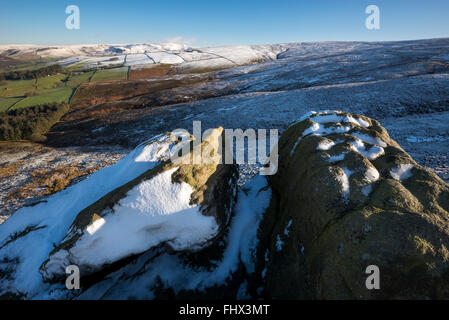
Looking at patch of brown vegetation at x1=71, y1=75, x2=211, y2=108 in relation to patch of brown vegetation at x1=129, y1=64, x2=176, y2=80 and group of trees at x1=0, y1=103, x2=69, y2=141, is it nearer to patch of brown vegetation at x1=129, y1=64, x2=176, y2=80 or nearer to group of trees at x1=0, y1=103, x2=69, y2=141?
group of trees at x1=0, y1=103, x2=69, y2=141

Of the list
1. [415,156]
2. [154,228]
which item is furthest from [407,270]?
[415,156]

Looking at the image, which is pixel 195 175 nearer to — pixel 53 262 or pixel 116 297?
pixel 116 297

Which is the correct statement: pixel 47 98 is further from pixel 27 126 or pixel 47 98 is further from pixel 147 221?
pixel 147 221

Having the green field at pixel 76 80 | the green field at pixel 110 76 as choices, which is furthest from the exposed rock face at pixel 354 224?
the green field at pixel 110 76

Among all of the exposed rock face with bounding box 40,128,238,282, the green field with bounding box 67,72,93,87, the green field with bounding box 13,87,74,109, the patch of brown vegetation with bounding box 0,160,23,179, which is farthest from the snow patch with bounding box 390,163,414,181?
the green field with bounding box 67,72,93,87

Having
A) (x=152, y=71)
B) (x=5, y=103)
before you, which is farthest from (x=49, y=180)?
(x=152, y=71)

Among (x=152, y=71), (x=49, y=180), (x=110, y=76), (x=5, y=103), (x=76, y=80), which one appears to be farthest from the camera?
(x=152, y=71)
